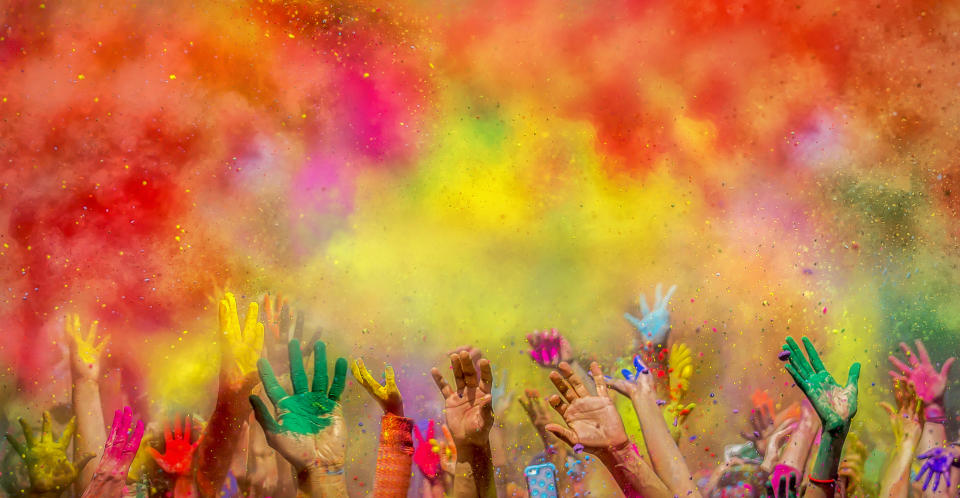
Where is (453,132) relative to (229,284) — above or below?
above

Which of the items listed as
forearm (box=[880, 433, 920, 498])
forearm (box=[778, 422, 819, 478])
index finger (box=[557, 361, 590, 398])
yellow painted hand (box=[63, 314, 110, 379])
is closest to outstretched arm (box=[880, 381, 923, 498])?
forearm (box=[880, 433, 920, 498])

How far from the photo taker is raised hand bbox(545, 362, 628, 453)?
3584 mm

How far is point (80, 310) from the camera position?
6906 mm

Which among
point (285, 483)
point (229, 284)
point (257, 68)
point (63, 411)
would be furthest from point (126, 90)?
point (285, 483)

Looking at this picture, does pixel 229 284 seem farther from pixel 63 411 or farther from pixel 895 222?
pixel 895 222

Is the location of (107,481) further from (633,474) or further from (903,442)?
(903,442)

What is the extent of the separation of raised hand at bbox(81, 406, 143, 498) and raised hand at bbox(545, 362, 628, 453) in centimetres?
178

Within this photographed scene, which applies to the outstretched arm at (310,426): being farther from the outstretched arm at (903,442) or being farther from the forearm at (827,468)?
the outstretched arm at (903,442)

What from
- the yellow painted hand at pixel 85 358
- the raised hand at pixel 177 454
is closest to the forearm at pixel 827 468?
the raised hand at pixel 177 454

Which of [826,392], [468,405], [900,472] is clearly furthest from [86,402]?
[900,472]

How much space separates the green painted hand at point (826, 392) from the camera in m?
3.37

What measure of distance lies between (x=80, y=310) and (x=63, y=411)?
1.02 metres

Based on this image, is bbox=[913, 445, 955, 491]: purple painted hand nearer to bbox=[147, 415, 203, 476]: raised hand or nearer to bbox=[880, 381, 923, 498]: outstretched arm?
bbox=[880, 381, 923, 498]: outstretched arm

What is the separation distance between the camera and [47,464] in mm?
4676
